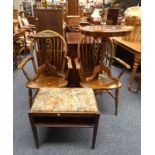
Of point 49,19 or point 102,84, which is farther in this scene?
point 49,19

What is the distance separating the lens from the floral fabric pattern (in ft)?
5.15

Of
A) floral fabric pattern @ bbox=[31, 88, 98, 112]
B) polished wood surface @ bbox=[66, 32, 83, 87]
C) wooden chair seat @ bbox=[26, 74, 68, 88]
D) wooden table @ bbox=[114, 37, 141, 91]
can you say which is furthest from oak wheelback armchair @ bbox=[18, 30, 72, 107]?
wooden table @ bbox=[114, 37, 141, 91]

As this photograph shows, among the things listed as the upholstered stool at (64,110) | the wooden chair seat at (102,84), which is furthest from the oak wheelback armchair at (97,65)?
the upholstered stool at (64,110)

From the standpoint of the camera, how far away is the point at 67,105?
162 cm

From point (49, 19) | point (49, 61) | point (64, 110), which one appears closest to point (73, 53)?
point (49, 61)

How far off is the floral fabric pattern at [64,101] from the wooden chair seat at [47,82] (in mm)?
183

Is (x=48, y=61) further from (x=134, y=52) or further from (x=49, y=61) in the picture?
(x=134, y=52)

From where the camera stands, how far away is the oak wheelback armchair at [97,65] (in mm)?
2082

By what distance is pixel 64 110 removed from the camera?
1.55 m

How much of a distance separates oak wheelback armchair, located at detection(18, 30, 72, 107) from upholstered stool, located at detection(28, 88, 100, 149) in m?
0.30

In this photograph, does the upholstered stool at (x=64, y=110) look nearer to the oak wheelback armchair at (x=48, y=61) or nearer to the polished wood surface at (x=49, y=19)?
the oak wheelback armchair at (x=48, y=61)

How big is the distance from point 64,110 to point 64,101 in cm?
14
